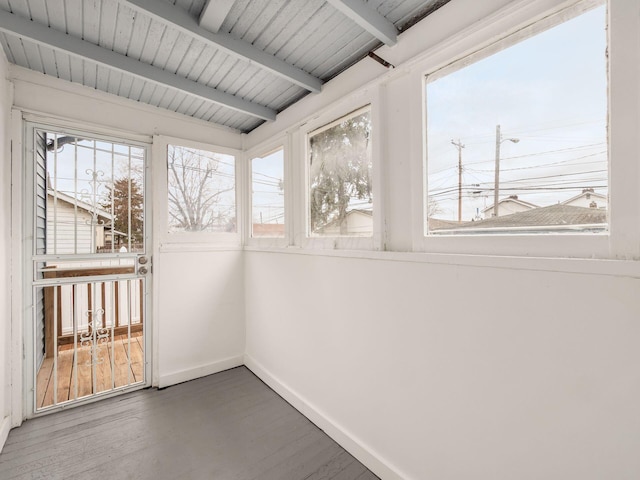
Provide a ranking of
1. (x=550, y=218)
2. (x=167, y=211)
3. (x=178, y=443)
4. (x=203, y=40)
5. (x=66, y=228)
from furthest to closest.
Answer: (x=167, y=211), (x=66, y=228), (x=178, y=443), (x=203, y=40), (x=550, y=218)

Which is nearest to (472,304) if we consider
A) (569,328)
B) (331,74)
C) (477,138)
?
(569,328)

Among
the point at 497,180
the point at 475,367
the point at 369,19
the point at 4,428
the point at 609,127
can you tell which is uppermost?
the point at 369,19

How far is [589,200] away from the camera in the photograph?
3.22 ft

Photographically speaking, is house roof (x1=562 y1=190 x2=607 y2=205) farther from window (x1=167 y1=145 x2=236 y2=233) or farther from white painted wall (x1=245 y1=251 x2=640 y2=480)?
window (x1=167 y1=145 x2=236 y2=233)

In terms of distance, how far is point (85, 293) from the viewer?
232 cm

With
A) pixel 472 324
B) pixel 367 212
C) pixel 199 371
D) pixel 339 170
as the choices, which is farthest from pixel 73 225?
pixel 472 324

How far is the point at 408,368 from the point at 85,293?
2.48 m

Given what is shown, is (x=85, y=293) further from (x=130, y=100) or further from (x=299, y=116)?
(x=299, y=116)

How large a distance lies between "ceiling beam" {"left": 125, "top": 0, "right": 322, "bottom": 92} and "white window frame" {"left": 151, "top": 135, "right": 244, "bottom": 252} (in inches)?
49.0

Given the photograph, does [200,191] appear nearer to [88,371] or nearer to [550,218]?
[88,371]

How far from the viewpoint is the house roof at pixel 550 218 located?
0.97 metres

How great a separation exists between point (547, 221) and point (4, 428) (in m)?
3.12

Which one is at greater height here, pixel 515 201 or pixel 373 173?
pixel 373 173

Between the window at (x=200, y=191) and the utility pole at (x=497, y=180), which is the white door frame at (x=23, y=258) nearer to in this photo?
the window at (x=200, y=191)
